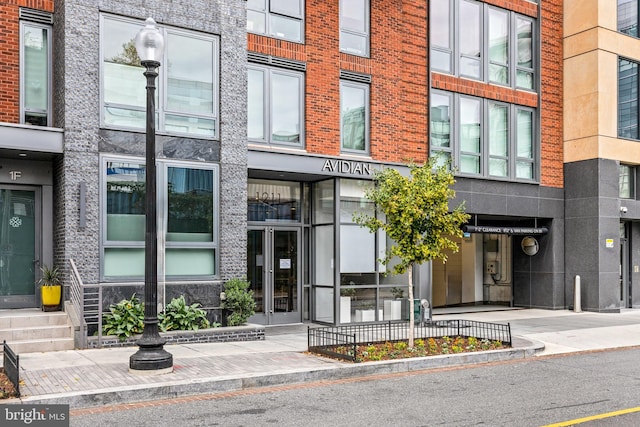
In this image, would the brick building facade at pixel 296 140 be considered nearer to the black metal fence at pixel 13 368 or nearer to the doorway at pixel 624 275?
the doorway at pixel 624 275

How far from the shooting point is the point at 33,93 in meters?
12.8

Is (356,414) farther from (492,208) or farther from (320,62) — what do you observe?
(492,208)

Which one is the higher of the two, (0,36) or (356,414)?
(0,36)

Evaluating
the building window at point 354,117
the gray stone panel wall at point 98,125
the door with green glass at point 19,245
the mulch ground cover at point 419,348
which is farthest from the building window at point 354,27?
the door with green glass at point 19,245

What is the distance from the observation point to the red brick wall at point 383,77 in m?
15.7

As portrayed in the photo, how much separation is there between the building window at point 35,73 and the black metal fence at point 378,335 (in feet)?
22.2

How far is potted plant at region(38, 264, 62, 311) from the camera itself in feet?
40.1

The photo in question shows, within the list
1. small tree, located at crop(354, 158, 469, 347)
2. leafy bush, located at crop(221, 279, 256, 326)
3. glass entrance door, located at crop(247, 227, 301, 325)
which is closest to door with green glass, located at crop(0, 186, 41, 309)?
leafy bush, located at crop(221, 279, 256, 326)

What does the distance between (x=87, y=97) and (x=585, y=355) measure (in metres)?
10.9

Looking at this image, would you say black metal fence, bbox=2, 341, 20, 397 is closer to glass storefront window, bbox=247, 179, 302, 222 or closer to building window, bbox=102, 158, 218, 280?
building window, bbox=102, 158, 218, 280

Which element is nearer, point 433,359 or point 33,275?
point 433,359

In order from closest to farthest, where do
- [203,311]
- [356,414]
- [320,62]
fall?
[356,414], [203,311], [320,62]

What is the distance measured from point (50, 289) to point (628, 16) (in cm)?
1928

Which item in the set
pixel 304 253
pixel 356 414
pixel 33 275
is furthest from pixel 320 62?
pixel 356 414
